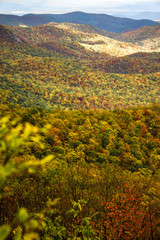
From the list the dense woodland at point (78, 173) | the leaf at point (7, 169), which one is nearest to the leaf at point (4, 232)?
the dense woodland at point (78, 173)

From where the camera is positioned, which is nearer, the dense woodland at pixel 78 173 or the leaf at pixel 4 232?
the leaf at pixel 4 232

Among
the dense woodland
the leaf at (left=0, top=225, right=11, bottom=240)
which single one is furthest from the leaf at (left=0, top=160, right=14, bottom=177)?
the leaf at (left=0, top=225, right=11, bottom=240)

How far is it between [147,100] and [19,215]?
18922 cm

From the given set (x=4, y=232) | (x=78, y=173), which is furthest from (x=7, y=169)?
(x=78, y=173)

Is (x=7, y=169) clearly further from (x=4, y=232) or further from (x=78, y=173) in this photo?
(x=78, y=173)

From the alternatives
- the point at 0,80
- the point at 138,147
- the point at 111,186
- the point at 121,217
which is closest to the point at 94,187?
the point at 111,186

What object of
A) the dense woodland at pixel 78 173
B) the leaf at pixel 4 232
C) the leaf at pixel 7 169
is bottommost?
the dense woodland at pixel 78 173

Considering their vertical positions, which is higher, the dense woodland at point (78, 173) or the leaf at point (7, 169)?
the leaf at point (7, 169)

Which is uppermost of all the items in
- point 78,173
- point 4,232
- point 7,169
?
point 7,169

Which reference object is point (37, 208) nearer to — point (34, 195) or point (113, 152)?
point (34, 195)

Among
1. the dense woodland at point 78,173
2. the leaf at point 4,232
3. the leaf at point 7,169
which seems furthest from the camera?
the dense woodland at point 78,173

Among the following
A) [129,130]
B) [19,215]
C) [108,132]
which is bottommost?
[129,130]

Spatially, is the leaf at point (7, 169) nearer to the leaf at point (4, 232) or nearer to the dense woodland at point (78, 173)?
the dense woodland at point (78, 173)

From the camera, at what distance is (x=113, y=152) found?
3809 cm
